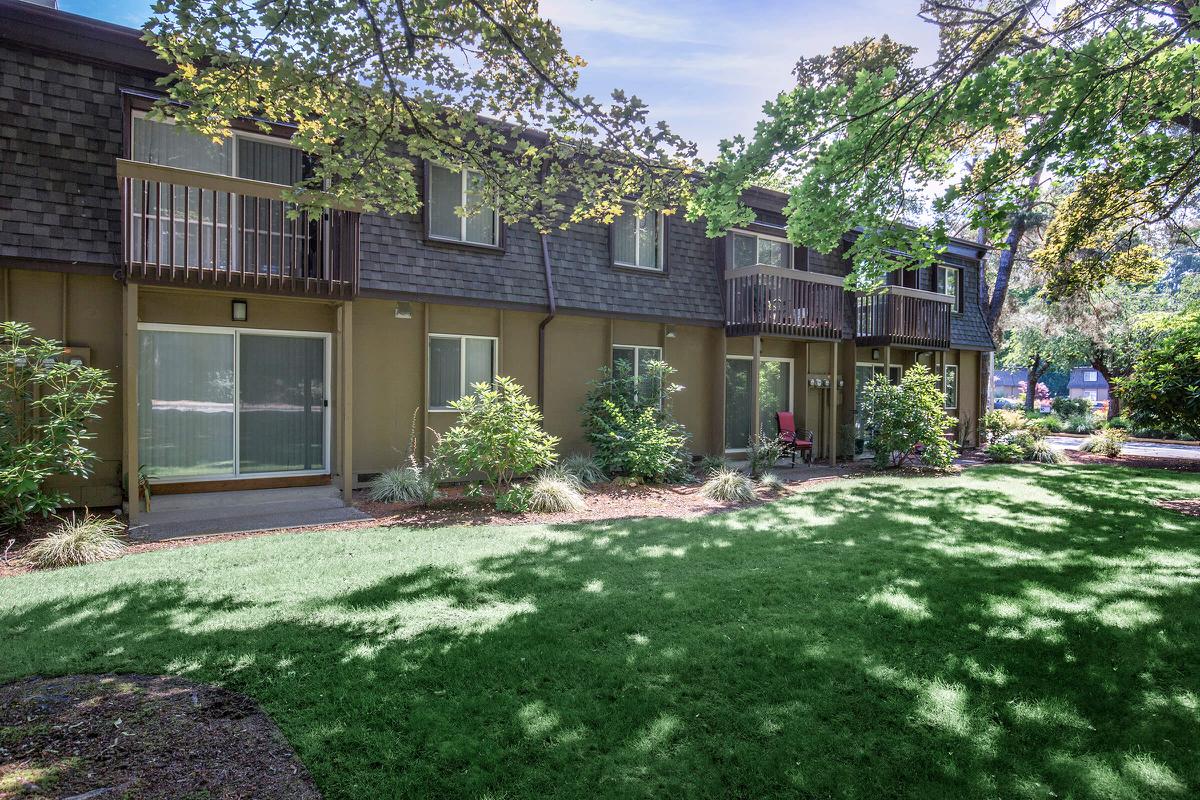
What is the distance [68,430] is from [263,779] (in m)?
5.89

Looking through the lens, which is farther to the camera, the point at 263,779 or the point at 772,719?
the point at 772,719

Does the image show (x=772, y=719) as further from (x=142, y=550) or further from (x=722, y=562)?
(x=142, y=550)

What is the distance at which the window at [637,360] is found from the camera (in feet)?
37.1

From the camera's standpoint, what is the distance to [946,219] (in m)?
7.58

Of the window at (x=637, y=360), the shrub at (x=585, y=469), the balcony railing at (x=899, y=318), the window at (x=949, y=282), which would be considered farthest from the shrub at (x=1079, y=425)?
the shrub at (x=585, y=469)

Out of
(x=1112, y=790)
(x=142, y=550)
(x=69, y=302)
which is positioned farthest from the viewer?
(x=69, y=302)

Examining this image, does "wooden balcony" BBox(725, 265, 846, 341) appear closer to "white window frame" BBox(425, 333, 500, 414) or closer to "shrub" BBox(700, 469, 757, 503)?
"shrub" BBox(700, 469, 757, 503)

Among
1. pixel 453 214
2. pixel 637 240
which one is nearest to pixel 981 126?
pixel 637 240

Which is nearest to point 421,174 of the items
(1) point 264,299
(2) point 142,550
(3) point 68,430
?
(1) point 264,299

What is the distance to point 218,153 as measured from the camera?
8219mm

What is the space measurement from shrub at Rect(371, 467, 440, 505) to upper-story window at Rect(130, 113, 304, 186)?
4.06 metres

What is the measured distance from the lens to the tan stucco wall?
7164 millimetres

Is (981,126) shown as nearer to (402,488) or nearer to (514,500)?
(514,500)

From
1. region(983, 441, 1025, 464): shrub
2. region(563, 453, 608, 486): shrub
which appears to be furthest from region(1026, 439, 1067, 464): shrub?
region(563, 453, 608, 486): shrub
